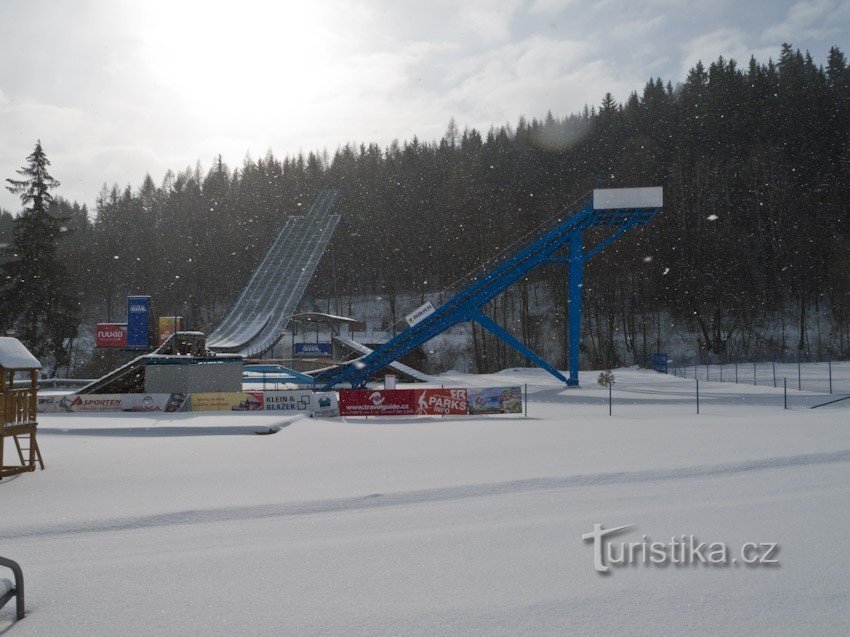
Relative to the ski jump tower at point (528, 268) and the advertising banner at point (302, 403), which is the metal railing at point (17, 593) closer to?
the advertising banner at point (302, 403)

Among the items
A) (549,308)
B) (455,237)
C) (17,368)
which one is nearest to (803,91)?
(549,308)

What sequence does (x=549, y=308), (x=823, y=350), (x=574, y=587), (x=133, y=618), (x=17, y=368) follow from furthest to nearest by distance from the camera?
(x=549, y=308) → (x=823, y=350) → (x=17, y=368) → (x=574, y=587) → (x=133, y=618)

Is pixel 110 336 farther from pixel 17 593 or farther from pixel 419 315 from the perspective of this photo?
pixel 17 593

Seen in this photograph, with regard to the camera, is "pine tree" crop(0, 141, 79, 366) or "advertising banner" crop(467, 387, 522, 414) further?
"pine tree" crop(0, 141, 79, 366)

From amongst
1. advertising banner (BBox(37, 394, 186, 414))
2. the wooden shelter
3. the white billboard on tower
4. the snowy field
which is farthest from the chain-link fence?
advertising banner (BBox(37, 394, 186, 414))

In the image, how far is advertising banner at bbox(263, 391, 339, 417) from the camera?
2080cm

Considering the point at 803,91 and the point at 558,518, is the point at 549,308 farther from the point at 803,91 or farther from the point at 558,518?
the point at 558,518

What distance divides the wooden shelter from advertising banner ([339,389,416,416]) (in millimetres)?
9873

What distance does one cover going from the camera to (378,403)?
20531 mm

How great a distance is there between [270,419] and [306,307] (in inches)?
1861

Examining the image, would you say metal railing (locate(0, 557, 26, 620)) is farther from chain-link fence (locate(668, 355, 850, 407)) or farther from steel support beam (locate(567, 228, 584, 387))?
steel support beam (locate(567, 228, 584, 387))

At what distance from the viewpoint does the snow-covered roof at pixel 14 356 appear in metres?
A: 11.8

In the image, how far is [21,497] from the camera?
958 cm

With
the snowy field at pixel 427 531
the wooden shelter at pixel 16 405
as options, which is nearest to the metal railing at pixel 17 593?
the snowy field at pixel 427 531
